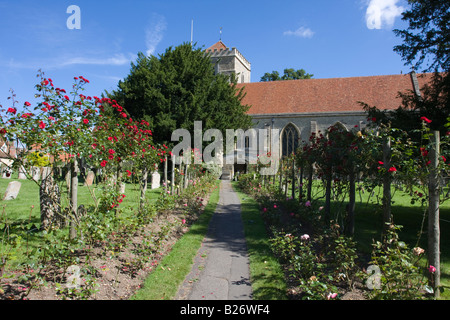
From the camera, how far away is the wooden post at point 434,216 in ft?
12.5

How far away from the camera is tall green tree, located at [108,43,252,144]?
1792 cm

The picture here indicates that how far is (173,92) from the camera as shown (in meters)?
18.7

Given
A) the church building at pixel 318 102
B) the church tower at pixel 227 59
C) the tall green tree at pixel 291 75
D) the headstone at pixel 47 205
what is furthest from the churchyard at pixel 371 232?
the tall green tree at pixel 291 75

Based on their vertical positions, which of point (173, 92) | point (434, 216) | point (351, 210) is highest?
point (173, 92)

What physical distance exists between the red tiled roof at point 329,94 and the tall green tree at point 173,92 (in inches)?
297

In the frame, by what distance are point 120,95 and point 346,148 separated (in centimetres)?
1614

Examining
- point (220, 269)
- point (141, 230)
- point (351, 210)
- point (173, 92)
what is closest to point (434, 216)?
point (351, 210)

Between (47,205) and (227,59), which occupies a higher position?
(227,59)

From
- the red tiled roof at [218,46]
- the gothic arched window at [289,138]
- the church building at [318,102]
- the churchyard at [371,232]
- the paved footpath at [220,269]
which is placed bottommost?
the paved footpath at [220,269]

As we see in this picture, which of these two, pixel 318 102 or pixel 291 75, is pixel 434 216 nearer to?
pixel 318 102

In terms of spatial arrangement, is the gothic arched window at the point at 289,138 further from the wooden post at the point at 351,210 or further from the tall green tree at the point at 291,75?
the wooden post at the point at 351,210

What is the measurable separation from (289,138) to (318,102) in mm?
4343

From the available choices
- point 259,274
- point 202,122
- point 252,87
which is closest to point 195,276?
point 259,274
